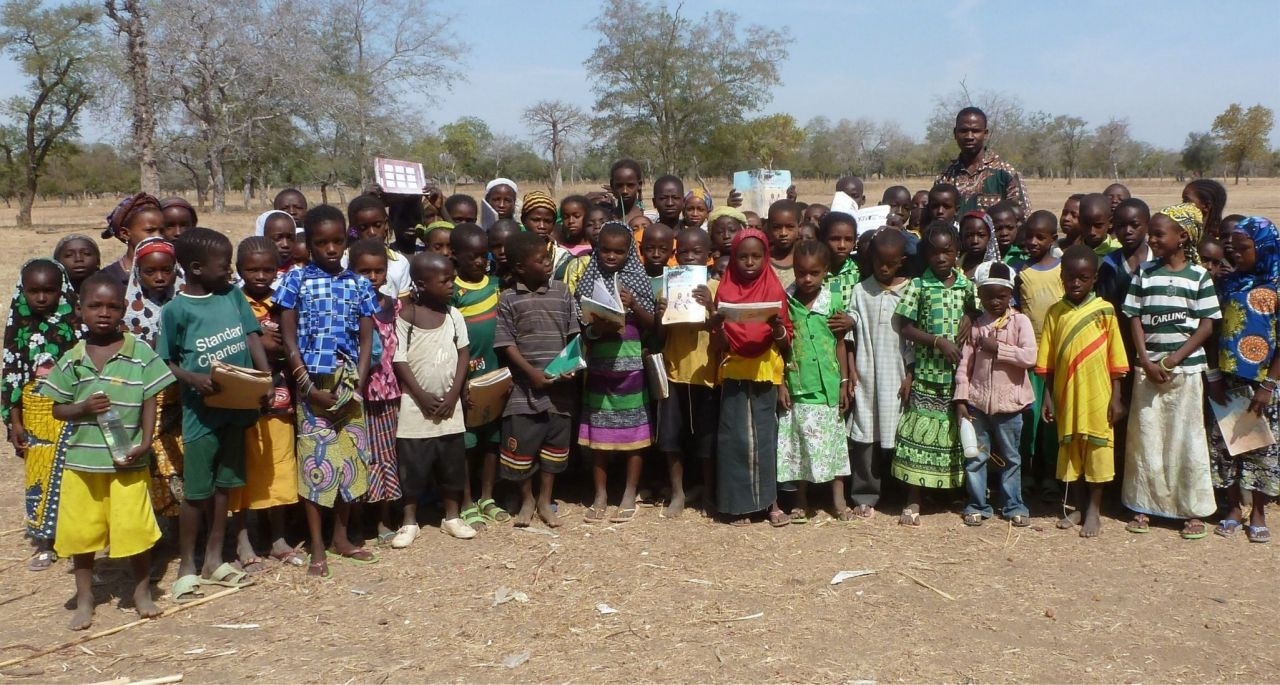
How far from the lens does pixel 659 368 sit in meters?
4.40

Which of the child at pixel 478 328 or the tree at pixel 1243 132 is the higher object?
the tree at pixel 1243 132

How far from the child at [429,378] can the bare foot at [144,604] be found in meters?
1.07

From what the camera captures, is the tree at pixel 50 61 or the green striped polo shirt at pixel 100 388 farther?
the tree at pixel 50 61

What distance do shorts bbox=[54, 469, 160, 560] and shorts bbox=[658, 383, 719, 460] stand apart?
95.9 inches

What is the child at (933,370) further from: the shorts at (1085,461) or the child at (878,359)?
the shorts at (1085,461)

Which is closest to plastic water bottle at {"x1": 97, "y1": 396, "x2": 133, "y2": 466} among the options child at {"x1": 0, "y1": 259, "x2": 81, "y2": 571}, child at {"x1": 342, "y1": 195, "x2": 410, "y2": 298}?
child at {"x1": 0, "y1": 259, "x2": 81, "y2": 571}

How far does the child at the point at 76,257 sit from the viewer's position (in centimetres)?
392

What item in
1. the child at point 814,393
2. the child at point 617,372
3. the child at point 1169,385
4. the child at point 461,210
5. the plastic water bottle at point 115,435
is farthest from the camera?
the child at point 461,210

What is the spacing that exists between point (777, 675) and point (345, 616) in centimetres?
179

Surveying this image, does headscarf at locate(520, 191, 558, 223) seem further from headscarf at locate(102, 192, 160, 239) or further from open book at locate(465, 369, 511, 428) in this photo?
headscarf at locate(102, 192, 160, 239)

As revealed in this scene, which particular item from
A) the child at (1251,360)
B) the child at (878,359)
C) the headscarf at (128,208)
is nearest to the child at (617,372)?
the child at (878,359)

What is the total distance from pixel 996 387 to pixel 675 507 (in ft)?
5.84

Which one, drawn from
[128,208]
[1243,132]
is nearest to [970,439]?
[128,208]

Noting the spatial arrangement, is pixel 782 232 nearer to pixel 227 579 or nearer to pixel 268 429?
pixel 268 429
